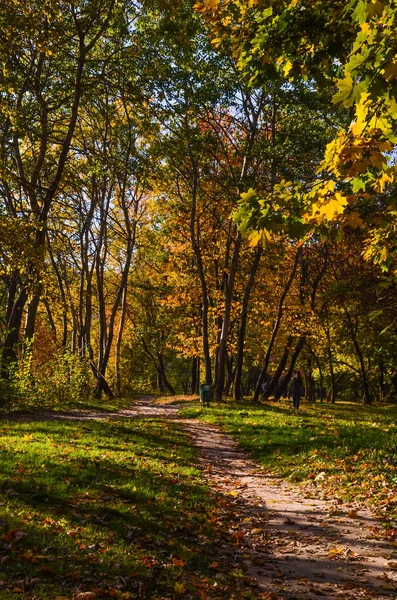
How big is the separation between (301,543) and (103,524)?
2489 mm

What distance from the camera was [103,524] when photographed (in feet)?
17.9

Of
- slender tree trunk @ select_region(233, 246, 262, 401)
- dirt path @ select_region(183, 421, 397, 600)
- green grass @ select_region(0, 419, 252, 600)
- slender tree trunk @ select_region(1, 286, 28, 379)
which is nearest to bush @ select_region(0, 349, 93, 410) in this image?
slender tree trunk @ select_region(1, 286, 28, 379)

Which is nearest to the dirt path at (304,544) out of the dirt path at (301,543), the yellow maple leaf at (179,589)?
the dirt path at (301,543)

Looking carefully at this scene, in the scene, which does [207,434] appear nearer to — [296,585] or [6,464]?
[6,464]

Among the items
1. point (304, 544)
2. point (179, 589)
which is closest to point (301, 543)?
point (304, 544)

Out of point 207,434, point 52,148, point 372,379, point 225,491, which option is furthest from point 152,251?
point 372,379

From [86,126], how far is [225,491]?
2113 cm

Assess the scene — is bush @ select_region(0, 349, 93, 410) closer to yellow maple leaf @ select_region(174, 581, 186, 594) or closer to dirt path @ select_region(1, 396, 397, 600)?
dirt path @ select_region(1, 396, 397, 600)

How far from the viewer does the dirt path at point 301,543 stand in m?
4.65

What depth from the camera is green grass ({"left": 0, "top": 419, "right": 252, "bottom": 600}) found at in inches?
164

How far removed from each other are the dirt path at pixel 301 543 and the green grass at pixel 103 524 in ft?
1.34

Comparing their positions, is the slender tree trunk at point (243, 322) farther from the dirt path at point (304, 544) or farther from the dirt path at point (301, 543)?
the dirt path at point (304, 544)

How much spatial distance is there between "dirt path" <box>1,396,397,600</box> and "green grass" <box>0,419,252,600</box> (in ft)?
1.34

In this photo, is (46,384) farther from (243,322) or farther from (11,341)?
(243,322)
